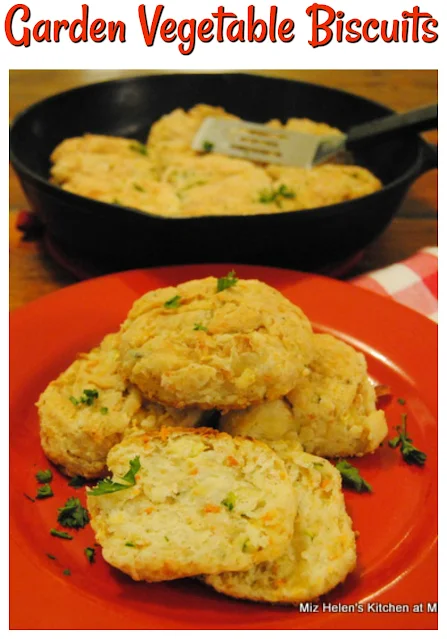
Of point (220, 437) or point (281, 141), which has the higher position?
point (281, 141)

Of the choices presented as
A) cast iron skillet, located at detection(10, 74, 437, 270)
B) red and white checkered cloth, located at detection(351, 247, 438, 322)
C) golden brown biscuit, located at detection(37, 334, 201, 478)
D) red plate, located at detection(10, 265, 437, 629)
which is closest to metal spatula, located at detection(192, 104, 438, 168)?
cast iron skillet, located at detection(10, 74, 437, 270)

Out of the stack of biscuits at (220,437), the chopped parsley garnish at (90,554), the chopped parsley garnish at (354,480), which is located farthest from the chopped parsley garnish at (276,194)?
the chopped parsley garnish at (90,554)

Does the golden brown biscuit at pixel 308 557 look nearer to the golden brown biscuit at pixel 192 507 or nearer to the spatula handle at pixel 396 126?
the golden brown biscuit at pixel 192 507

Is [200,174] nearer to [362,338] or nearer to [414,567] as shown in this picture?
[362,338]

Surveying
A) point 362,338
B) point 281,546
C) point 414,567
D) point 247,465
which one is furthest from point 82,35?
point 414,567

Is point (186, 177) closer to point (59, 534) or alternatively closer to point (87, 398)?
point (87, 398)

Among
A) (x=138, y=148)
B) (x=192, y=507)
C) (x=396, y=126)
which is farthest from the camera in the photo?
(x=138, y=148)

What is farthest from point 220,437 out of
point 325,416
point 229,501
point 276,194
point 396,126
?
point 396,126
